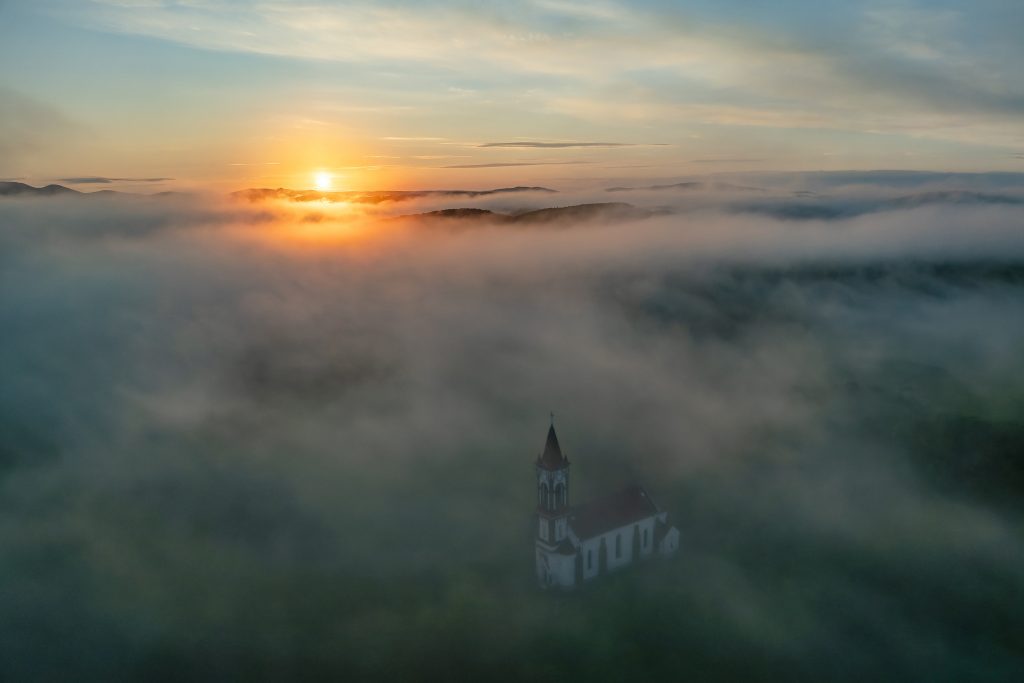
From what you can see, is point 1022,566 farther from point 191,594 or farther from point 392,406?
point 392,406

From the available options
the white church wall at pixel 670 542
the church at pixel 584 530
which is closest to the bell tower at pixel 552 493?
the church at pixel 584 530

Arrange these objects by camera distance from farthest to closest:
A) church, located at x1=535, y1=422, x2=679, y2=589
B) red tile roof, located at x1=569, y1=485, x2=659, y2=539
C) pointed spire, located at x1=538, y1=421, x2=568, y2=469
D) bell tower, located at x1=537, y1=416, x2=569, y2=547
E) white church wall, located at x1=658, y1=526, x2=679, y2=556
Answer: white church wall, located at x1=658, y1=526, x2=679, y2=556 → red tile roof, located at x1=569, y1=485, x2=659, y2=539 → church, located at x1=535, y1=422, x2=679, y2=589 → bell tower, located at x1=537, y1=416, x2=569, y2=547 → pointed spire, located at x1=538, y1=421, x2=568, y2=469

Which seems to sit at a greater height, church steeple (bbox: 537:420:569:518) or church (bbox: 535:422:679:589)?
church steeple (bbox: 537:420:569:518)

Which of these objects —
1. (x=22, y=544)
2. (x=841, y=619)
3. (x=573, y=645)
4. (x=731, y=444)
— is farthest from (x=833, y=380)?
(x=22, y=544)

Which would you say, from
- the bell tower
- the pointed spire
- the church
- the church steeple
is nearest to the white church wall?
the church

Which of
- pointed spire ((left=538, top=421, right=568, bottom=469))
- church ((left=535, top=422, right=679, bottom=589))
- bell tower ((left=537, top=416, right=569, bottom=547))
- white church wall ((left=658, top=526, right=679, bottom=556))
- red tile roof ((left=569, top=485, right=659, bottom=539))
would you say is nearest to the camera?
pointed spire ((left=538, top=421, right=568, bottom=469))

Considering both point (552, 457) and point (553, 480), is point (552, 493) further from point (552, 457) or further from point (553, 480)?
point (552, 457)

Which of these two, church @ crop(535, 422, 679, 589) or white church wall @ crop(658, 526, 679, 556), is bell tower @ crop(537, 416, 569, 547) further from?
white church wall @ crop(658, 526, 679, 556)

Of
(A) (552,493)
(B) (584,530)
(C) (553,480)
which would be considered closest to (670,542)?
(B) (584,530)
